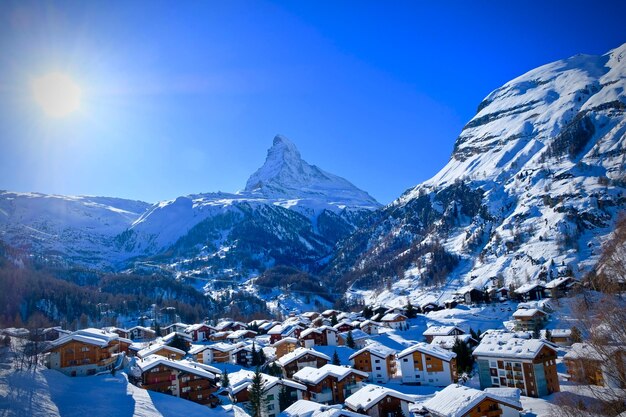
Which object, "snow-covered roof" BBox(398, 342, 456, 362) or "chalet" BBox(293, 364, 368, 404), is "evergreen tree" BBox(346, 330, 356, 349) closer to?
"snow-covered roof" BBox(398, 342, 456, 362)

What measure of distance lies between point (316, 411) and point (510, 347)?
26127 mm

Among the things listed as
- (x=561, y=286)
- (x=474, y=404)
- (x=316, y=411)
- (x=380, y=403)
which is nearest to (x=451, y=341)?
(x=380, y=403)

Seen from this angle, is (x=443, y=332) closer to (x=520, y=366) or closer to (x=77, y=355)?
(x=520, y=366)

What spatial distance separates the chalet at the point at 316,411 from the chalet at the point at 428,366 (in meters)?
21.5

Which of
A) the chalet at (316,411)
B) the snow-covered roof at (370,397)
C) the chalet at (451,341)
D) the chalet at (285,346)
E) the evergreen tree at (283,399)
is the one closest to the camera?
the chalet at (316,411)

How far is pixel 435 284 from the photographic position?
138375 mm

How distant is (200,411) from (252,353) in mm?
32703

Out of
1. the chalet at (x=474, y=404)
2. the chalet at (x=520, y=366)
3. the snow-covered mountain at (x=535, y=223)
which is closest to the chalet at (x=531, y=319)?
the chalet at (x=520, y=366)

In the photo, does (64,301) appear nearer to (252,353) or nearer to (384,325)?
(252,353)

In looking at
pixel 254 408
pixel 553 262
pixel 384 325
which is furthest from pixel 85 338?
pixel 553 262

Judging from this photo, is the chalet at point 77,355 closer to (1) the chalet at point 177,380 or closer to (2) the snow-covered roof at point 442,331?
(1) the chalet at point 177,380

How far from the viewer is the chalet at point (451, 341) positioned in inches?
2552

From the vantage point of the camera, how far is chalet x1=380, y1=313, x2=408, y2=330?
93000 mm

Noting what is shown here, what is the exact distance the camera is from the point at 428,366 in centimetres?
5434
